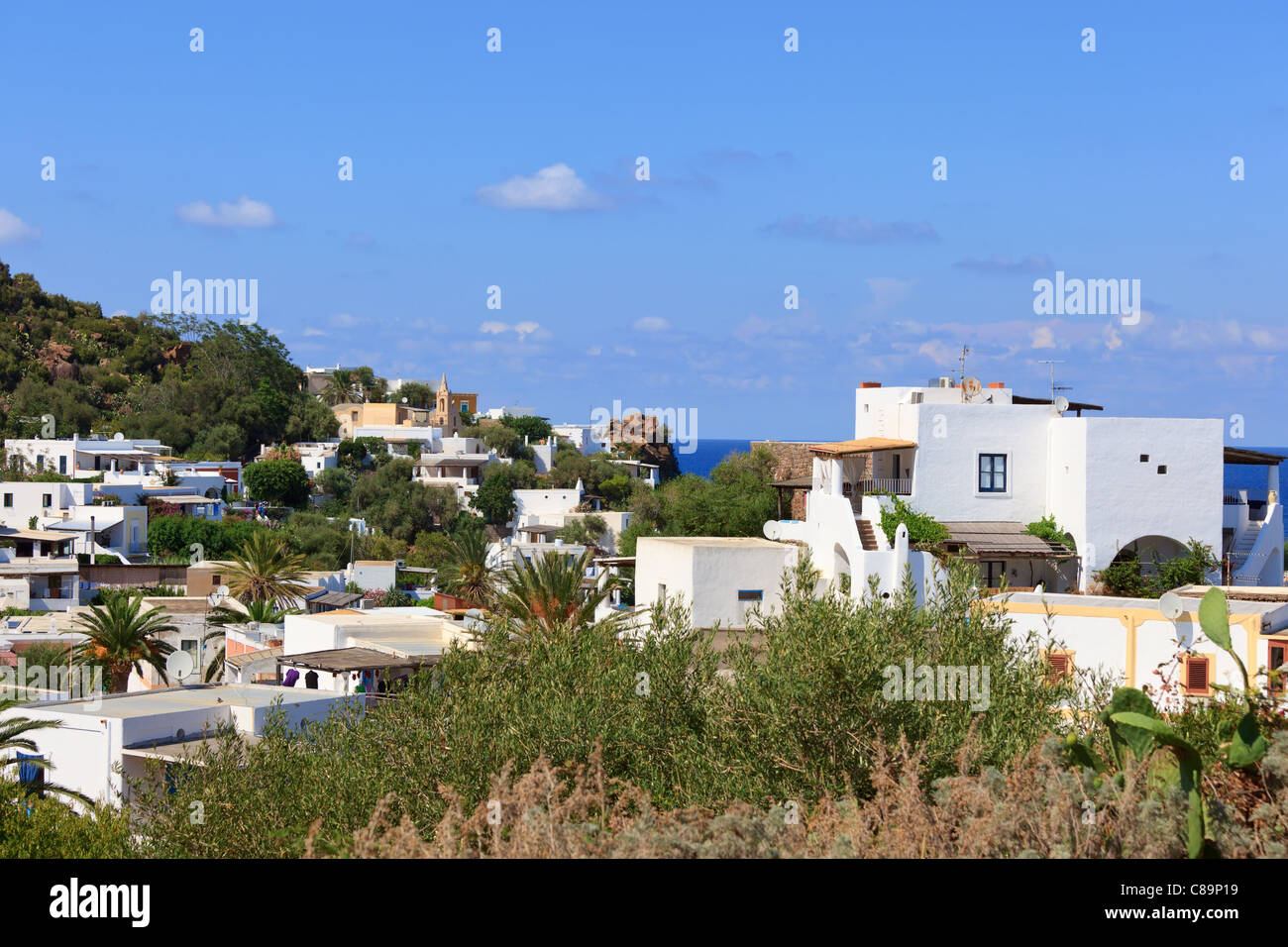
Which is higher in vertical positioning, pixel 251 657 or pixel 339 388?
pixel 339 388

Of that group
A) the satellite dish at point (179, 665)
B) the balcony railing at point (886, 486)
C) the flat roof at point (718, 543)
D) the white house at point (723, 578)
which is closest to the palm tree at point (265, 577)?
the satellite dish at point (179, 665)

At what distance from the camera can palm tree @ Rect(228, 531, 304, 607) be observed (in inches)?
1687

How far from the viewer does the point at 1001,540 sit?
2842 cm

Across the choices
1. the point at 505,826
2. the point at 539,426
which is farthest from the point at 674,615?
the point at 539,426

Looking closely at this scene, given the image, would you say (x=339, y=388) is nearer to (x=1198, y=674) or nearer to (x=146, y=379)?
(x=146, y=379)

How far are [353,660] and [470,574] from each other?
22.4m

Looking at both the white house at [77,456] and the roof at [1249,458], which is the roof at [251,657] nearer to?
the roof at [1249,458]

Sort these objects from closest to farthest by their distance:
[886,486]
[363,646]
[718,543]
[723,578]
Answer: [723,578] < [718,543] < [363,646] < [886,486]

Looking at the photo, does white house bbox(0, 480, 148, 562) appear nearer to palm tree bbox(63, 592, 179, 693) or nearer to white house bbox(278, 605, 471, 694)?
white house bbox(278, 605, 471, 694)

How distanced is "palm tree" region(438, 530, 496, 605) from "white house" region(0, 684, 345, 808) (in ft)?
70.8

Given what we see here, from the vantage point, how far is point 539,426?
120m

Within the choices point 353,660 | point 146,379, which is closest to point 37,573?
point 353,660

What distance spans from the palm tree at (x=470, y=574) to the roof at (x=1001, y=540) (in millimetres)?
17998
